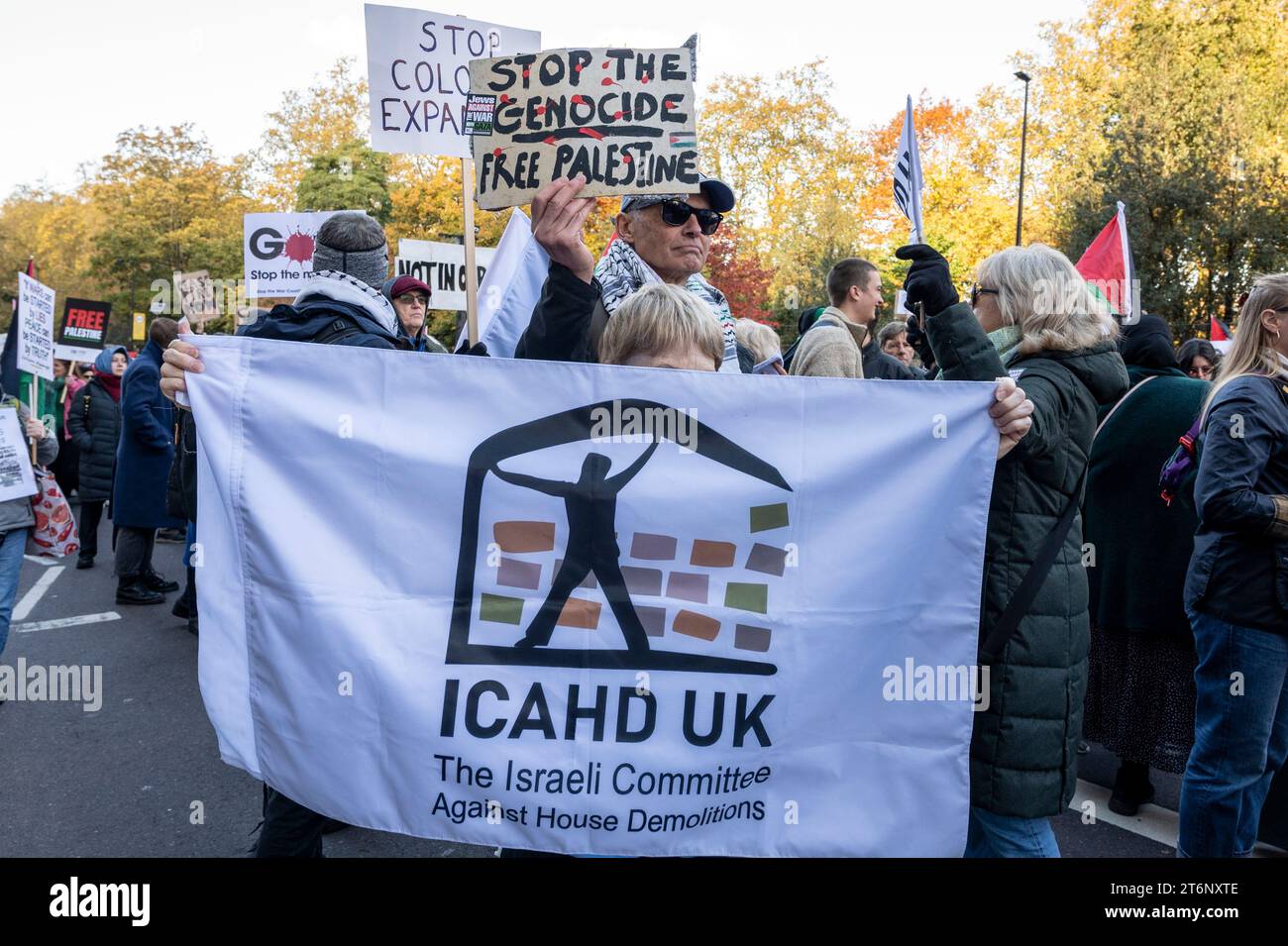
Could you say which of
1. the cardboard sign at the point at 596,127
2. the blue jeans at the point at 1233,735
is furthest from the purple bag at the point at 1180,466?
the cardboard sign at the point at 596,127

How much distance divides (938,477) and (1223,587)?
1318 mm

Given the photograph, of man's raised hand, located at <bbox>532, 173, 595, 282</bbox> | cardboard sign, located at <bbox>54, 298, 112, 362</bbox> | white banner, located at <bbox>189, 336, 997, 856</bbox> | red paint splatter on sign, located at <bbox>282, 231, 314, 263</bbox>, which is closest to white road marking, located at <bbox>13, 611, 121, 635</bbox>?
red paint splatter on sign, located at <bbox>282, 231, 314, 263</bbox>

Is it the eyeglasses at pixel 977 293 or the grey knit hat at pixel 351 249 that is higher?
the grey knit hat at pixel 351 249

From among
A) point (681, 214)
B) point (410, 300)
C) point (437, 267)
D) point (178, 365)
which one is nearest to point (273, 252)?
point (437, 267)

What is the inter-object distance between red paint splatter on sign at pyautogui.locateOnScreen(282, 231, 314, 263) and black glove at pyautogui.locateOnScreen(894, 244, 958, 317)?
774cm

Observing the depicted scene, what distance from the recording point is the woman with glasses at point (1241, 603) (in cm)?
319

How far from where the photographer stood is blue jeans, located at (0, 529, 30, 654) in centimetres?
524

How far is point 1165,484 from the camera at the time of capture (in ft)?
12.6

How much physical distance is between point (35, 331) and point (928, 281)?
6.94m

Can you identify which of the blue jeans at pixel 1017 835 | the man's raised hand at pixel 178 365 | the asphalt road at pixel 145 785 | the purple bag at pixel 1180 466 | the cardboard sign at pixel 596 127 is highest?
the cardboard sign at pixel 596 127

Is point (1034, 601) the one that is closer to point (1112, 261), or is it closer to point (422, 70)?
point (422, 70)

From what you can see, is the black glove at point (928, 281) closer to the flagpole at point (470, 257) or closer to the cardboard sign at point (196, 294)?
the flagpole at point (470, 257)

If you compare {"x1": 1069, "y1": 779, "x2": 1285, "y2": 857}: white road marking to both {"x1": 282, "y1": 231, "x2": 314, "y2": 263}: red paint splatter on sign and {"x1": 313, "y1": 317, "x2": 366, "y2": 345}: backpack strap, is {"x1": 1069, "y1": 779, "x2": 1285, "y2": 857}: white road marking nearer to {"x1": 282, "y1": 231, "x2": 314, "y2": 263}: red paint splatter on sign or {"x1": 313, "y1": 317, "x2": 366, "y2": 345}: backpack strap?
{"x1": 313, "y1": 317, "x2": 366, "y2": 345}: backpack strap

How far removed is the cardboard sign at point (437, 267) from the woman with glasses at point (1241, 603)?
22.6 feet
